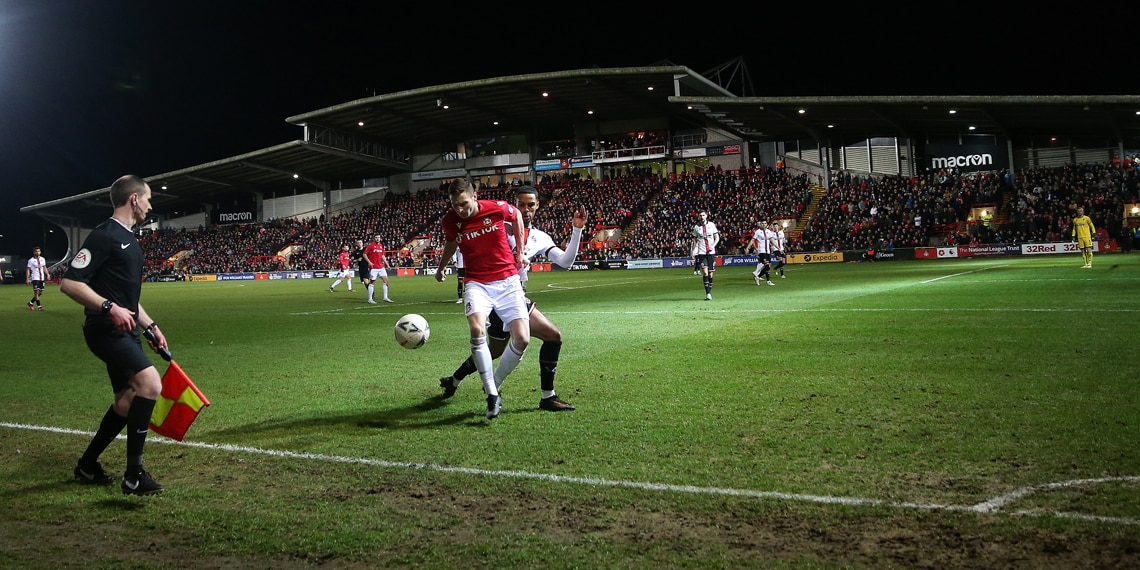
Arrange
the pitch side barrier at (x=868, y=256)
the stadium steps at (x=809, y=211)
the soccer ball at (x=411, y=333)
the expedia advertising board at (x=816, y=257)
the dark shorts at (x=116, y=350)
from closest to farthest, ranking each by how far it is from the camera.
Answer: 1. the dark shorts at (x=116, y=350)
2. the soccer ball at (x=411, y=333)
3. the pitch side barrier at (x=868, y=256)
4. the expedia advertising board at (x=816, y=257)
5. the stadium steps at (x=809, y=211)

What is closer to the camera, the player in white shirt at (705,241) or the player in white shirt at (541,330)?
the player in white shirt at (541,330)

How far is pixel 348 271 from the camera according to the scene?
1296 inches

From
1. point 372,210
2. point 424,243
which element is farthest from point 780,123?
point 372,210

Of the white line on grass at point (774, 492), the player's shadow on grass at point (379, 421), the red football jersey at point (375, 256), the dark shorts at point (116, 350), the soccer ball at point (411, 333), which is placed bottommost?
the white line on grass at point (774, 492)

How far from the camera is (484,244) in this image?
23.4ft

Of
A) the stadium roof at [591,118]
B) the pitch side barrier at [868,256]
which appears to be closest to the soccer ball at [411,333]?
the pitch side barrier at [868,256]

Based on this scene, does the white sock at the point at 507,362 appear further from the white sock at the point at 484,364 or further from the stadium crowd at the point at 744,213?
the stadium crowd at the point at 744,213

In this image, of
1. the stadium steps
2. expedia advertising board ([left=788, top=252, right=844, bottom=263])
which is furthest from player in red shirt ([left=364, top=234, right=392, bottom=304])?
the stadium steps

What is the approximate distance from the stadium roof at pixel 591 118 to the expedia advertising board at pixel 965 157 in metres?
1.12

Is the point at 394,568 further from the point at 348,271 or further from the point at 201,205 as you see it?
the point at 201,205

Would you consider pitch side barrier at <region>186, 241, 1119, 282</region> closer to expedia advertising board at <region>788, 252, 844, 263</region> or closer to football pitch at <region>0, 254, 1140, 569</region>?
expedia advertising board at <region>788, 252, 844, 263</region>

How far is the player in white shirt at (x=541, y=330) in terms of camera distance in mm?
6953

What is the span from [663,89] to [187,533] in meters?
52.1

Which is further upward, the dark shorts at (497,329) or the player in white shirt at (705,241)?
the player in white shirt at (705,241)
